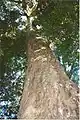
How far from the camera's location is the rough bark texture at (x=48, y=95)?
3541mm

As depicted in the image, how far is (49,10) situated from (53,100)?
538 cm

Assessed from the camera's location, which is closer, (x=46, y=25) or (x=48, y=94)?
(x=48, y=94)

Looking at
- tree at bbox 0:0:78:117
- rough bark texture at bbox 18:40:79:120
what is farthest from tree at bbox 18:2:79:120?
tree at bbox 0:0:78:117

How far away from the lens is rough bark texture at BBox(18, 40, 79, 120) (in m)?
3.54

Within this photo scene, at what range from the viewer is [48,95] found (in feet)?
13.0

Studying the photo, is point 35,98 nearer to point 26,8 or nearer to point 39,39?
point 39,39

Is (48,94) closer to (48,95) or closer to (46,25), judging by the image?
(48,95)

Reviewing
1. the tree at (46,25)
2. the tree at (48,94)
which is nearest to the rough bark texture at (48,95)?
the tree at (48,94)

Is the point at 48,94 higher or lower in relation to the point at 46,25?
lower

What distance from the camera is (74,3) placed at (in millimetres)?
8367

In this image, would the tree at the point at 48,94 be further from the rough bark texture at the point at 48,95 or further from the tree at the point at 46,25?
the tree at the point at 46,25

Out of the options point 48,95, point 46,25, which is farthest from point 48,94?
point 46,25

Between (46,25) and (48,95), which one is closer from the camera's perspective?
(48,95)

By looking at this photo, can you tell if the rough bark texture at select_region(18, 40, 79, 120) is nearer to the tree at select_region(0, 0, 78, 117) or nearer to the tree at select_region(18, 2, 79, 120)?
the tree at select_region(18, 2, 79, 120)
